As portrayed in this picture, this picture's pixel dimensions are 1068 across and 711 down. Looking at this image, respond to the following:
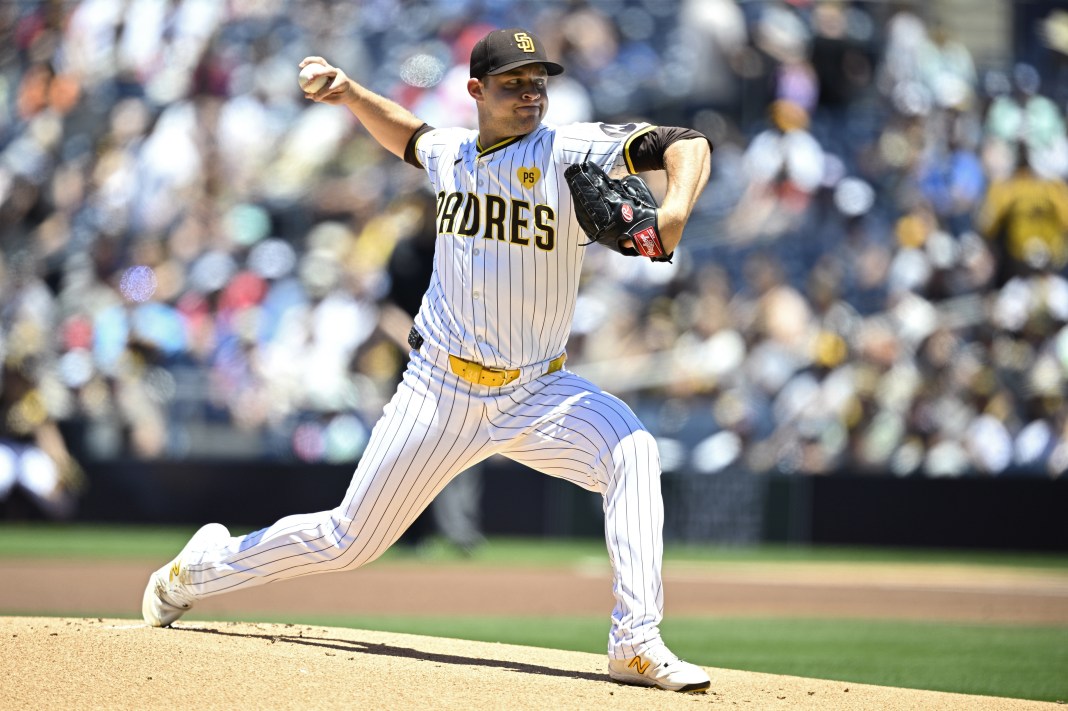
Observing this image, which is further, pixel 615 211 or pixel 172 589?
pixel 172 589

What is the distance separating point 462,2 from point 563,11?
3.76ft

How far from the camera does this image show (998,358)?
1406 cm

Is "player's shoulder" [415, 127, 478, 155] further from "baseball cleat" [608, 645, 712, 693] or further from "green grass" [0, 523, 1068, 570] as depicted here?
"green grass" [0, 523, 1068, 570]

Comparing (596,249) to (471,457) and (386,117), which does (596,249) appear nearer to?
(386,117)

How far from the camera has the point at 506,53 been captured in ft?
14.6

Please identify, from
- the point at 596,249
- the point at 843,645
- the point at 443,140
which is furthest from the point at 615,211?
the point at 596,249

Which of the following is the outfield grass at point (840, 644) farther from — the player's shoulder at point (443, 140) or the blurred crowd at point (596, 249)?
the blurred crowd at point (596, 249)

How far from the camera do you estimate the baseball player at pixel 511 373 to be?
447cm

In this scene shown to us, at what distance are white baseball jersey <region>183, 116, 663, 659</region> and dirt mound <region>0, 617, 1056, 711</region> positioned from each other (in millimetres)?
315

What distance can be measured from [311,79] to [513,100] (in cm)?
75

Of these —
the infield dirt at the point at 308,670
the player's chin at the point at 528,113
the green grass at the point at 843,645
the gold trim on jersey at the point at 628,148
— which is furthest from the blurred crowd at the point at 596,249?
the gold trim on jersey at the point at 628,148

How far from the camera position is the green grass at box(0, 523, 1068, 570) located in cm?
1148

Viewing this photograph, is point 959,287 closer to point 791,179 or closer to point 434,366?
point 791,179

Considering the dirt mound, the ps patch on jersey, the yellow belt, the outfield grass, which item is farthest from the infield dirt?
the ps patch on jersey
